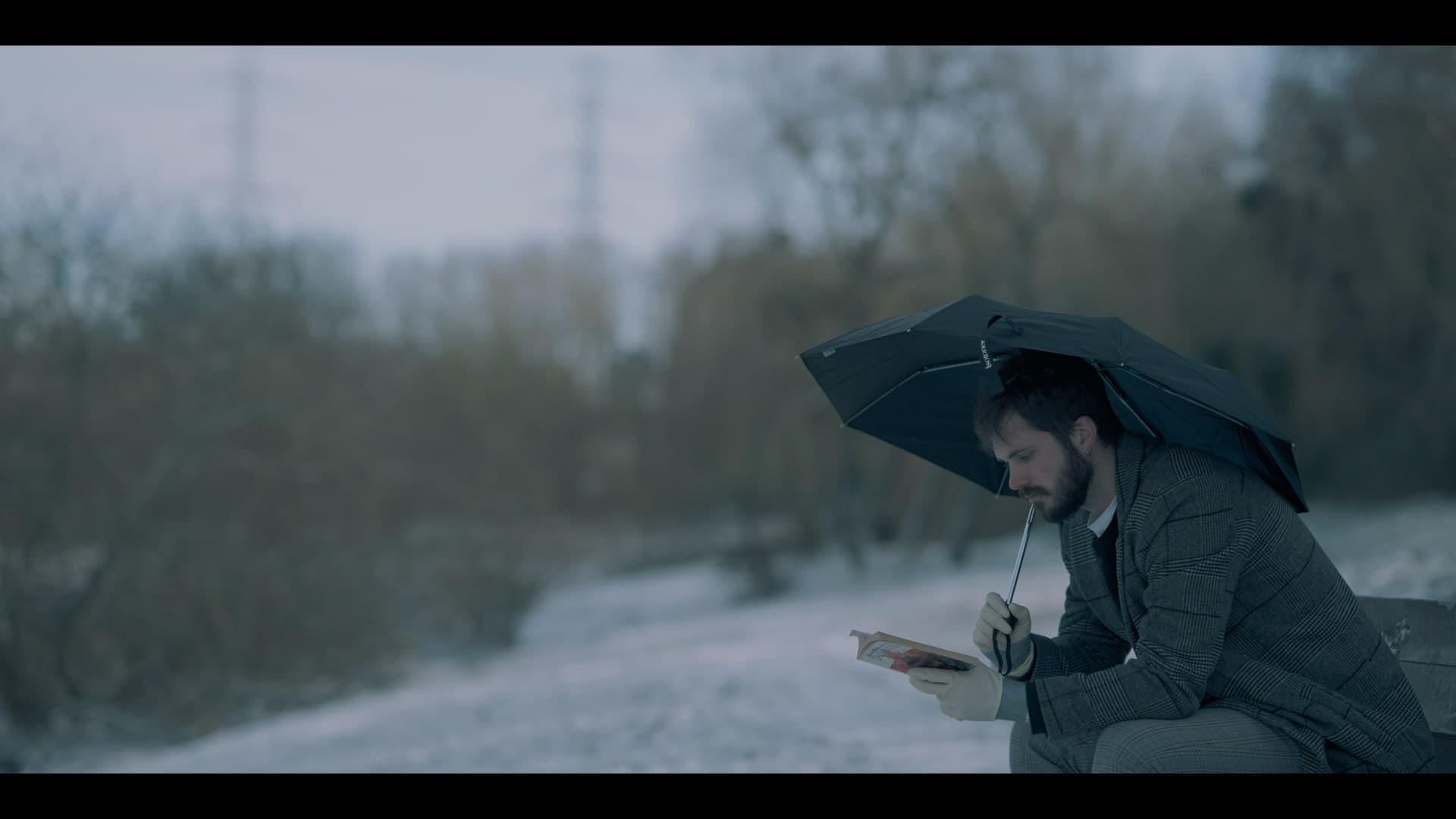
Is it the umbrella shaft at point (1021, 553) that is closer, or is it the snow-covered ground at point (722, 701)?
the umbrella shaft at point (1021, 553)

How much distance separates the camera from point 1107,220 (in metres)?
18.6

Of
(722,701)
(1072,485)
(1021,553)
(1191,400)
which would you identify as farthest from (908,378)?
(722,701)

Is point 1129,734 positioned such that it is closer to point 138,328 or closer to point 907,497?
point 138,328

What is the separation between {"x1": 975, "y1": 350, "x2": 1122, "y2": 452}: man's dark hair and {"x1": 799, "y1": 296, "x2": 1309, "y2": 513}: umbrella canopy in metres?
0.03

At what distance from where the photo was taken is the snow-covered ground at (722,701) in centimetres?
606

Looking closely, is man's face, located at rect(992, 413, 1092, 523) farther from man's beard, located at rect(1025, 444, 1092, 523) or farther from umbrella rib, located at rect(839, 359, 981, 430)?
umbrella rib, located at rect(839, 359, 981, 430)

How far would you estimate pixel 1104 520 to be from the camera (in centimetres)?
277

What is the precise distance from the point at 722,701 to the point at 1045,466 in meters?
5.38

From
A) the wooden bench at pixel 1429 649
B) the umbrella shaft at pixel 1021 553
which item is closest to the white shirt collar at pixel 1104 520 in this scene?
the umbrella shaft at pixel 1021 553

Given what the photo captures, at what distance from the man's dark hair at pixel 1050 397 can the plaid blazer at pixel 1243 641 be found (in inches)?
7.6

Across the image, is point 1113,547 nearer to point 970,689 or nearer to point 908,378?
point 970,689

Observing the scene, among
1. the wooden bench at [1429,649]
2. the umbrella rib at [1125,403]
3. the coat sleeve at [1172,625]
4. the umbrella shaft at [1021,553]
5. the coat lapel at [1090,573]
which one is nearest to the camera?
the coat sleeve at [1172,625]

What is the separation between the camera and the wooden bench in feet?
9.65

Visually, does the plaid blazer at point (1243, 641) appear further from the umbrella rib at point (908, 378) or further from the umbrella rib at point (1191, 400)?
the umbrella rib at point (908, 378)
